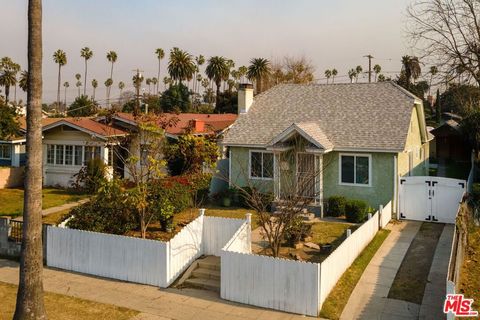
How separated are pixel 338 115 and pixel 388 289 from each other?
42.1 feet

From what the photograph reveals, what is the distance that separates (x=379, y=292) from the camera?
11.9 meters

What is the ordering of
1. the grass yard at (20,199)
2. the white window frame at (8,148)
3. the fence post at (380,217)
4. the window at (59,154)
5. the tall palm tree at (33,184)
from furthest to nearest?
the white window frame at (8,148), the window at (59,154), the grass yard at (20,199), the fence post at (380,217), the tall palm tree at (33,184)

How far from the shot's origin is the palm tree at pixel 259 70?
232ft

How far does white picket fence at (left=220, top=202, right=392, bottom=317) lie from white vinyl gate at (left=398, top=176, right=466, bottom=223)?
360 inches

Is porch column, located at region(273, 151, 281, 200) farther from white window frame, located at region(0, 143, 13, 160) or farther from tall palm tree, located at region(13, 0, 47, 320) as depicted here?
white window frame, located at region(0, 143, 13, 160)

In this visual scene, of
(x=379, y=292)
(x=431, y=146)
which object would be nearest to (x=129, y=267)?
(x=379, y=292)

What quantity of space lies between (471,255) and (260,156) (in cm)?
1131

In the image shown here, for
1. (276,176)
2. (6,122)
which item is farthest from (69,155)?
(276,176)

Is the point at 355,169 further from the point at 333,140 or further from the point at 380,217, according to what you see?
the point at 380,217

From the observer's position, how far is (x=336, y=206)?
67.4ft

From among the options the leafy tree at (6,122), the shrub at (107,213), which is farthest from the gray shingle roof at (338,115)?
the leafy tree at (6,122)

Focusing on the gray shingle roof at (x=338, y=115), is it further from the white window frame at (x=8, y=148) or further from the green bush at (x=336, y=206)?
the white window frame at (x=8, y=148)

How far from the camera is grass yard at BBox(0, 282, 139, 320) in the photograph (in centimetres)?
1067

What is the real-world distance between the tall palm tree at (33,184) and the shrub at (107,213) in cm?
477
